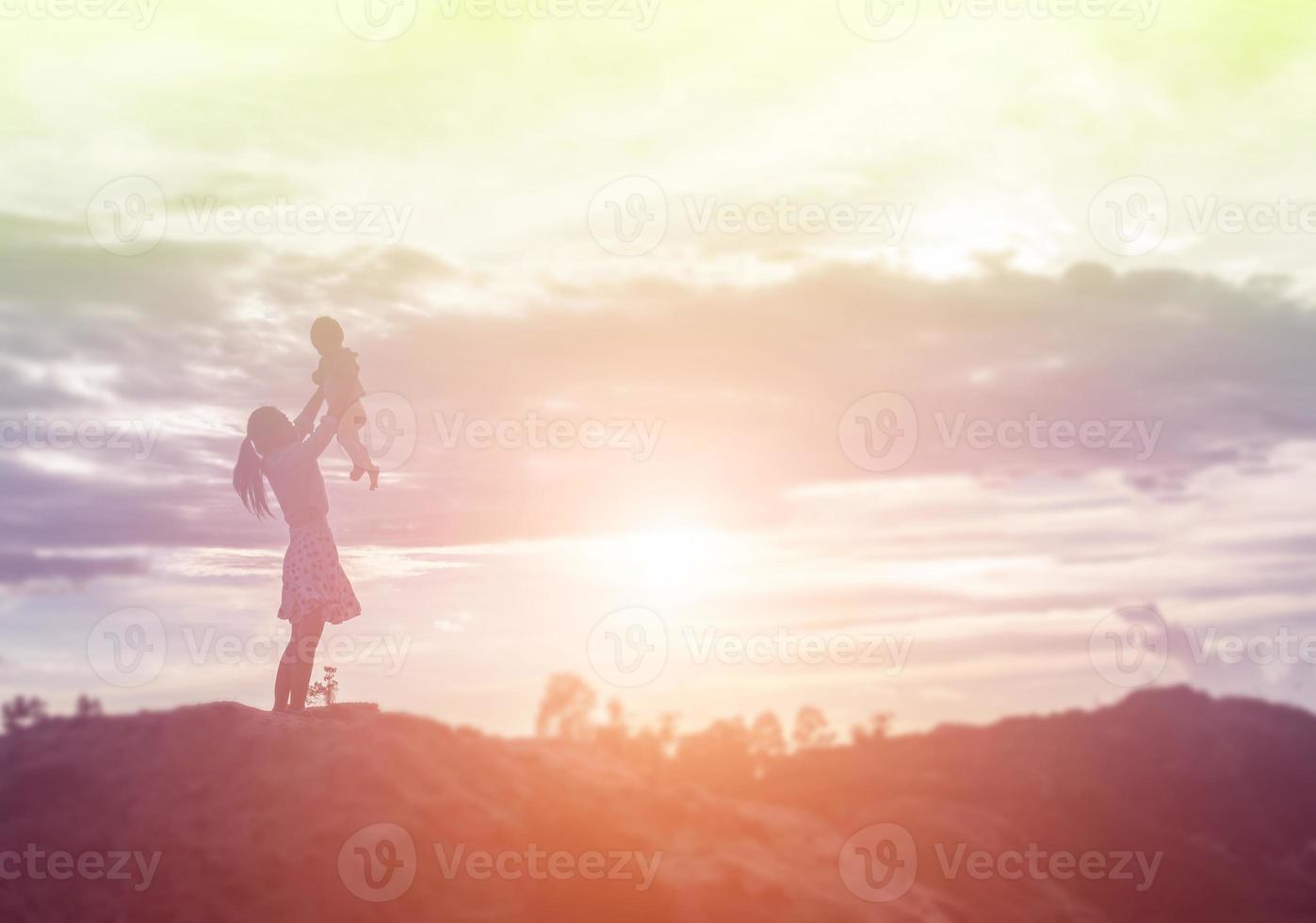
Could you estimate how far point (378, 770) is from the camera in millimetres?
17875

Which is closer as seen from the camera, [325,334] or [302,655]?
[325,334]

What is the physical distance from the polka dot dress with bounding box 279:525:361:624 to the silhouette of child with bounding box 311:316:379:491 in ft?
4.02

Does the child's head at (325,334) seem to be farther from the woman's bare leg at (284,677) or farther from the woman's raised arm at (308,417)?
the woman's bare leg at (284,677)

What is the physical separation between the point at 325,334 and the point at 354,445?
1.61 metres

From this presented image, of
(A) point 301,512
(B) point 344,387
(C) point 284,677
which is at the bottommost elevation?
(C) point 284,677

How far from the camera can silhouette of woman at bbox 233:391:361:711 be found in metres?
15.4

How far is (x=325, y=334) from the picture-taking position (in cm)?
1520

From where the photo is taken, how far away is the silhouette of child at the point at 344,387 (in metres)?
15.2

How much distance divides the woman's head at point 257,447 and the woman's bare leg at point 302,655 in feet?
6.05

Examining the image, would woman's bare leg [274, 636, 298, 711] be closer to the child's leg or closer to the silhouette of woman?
the silhouette of woman

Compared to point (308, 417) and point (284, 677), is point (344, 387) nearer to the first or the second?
point (308, 417)

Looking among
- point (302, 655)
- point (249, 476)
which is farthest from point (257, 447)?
point (302, 655)

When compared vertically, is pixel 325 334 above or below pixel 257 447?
above

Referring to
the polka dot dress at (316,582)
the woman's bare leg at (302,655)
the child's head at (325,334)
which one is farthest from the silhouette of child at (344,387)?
the woman's bare leg at (302,655)
